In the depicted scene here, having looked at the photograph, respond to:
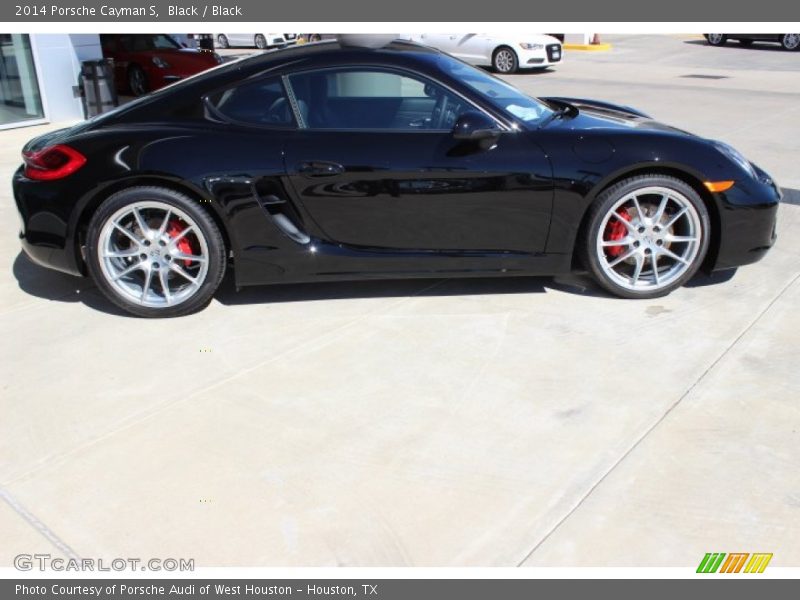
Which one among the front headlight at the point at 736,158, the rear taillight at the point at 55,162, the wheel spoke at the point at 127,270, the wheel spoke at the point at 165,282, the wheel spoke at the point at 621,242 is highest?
the rear taillight at the point at 55,162

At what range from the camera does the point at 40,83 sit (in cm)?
1075

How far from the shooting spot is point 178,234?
4.45 metres

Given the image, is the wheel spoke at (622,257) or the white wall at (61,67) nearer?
the wheel spoke at (622,257)

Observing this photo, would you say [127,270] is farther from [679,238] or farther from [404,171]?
[679,238]

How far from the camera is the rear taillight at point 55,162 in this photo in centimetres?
435

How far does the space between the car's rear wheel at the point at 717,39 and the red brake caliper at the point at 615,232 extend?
21.2 m

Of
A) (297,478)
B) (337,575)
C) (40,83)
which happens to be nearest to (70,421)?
(297,478)

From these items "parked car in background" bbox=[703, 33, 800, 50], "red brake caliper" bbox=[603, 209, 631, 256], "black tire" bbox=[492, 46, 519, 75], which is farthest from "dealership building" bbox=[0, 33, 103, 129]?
"parked car in background" bbox=[703, 33, 800, 50]

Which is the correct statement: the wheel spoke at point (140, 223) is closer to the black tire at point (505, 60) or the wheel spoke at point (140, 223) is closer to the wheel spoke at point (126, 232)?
the wheel spoke at point (126, 232)

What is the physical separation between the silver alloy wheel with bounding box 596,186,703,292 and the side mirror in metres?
0.79

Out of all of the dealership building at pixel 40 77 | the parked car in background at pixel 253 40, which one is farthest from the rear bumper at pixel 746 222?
the parked car in background at pixel 253 40

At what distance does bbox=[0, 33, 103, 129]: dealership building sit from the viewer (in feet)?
34.5

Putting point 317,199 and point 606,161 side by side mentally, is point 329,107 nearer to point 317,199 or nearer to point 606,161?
point 317,199

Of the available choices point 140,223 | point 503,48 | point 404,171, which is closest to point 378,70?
point 404,171
